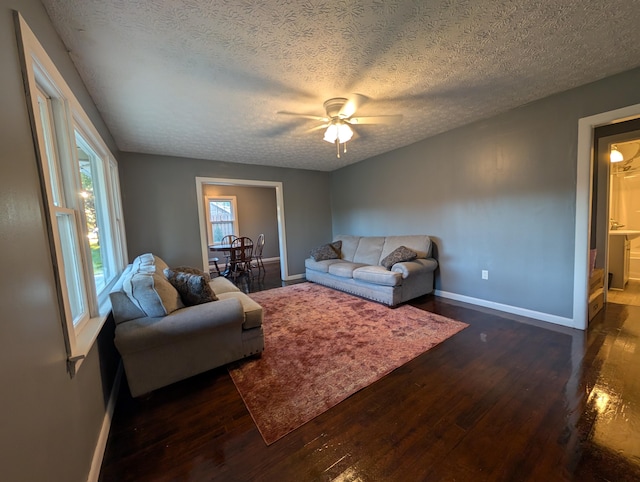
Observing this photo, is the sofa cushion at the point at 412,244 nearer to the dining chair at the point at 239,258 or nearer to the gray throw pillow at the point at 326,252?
the gray throw pillow at the point at 326,252

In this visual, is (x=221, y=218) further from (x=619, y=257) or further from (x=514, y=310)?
(x=619, y=257)

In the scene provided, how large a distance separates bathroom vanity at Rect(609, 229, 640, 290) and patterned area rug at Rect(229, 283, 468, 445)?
10.2 feet

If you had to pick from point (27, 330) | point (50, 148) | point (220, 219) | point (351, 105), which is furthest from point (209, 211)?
point (27, 330)

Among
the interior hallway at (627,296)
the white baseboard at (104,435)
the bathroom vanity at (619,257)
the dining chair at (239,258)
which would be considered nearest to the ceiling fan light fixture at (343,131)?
the white baseboard at (104,435)

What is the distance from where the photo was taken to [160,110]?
2.56m

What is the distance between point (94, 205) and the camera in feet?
8.59

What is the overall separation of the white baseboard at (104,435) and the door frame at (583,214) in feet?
13.1

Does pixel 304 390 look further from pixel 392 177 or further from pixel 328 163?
pixel 328 163

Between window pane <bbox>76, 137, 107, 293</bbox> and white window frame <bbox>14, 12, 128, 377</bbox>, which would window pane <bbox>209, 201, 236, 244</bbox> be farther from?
white window frame <bbox>14, 12, 128, 377</bbox>

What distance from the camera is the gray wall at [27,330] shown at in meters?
0.76

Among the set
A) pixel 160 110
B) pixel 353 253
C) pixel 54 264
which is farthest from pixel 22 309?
pixel 353 253

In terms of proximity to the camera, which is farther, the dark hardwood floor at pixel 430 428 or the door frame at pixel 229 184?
the door frame at pixel 229 184

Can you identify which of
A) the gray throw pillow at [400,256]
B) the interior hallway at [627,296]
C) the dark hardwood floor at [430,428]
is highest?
the gray throw pillow at [400,256]

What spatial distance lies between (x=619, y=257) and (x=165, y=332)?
237 inches
